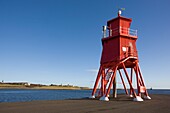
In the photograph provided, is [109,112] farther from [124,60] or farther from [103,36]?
[103,36]

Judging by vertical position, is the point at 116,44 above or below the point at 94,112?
above

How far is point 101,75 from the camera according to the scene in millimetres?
28625

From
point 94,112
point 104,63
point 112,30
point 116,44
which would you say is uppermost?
point 112,30

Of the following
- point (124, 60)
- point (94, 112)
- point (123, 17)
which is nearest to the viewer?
point (94, 112)

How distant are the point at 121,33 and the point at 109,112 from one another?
1516cm

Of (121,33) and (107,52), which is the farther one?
(107,52)

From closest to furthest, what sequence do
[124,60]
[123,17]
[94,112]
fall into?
[94,112] → [124,60] → [123,17]

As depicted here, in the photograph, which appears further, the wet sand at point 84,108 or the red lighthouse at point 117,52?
the red lighthouse at point 117,52

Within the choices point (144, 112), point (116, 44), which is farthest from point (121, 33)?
point (144, 112)

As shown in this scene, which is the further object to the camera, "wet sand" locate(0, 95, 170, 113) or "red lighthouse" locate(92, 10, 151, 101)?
"red lighthouse" locate(92, 10, 151, 101)

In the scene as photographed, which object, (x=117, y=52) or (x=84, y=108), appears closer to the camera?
(x=84, y=108)

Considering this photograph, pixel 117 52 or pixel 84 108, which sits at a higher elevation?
pixel 117 52

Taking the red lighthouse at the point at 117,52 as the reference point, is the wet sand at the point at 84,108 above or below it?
→ below

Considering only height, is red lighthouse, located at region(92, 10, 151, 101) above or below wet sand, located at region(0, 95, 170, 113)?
above
